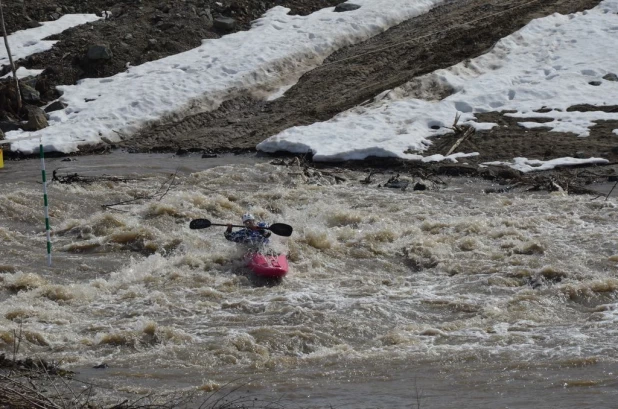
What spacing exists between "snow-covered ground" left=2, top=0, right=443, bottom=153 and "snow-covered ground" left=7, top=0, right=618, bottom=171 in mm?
24

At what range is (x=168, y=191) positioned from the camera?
1548 centimetres

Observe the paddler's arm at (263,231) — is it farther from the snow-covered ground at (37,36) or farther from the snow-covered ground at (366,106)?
the snow-covered ground at (37,36)

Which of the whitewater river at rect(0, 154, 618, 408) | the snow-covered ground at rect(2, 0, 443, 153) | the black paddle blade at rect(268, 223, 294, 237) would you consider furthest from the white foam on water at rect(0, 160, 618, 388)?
the snow-covered ground at rect(2, 0, 443, 153)

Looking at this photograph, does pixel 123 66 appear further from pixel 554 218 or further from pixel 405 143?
pixel 554 218

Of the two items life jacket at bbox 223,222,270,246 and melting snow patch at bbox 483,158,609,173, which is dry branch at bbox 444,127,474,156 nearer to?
melting snow patch at bbox 483,158,609,173

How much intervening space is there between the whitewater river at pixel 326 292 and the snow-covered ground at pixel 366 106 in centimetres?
170

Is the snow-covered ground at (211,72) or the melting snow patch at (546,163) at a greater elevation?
the melting snow patch at (546,163)

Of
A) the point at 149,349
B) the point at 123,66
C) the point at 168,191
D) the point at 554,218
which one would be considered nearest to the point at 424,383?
the point at 149,349

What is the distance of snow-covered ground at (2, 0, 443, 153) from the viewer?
1930 centimetres

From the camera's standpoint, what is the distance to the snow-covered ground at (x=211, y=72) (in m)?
19.3

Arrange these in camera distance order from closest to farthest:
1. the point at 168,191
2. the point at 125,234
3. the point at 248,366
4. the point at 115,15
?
the point at 248,366, the point at 125,234, the point at 168,191, the point at 115,15

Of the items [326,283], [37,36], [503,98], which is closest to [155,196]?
[326,283]

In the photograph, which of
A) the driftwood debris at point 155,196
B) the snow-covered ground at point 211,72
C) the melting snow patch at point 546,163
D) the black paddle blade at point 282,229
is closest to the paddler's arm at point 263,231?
the black paddle blade at point 282,229

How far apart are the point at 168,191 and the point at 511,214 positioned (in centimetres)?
521
